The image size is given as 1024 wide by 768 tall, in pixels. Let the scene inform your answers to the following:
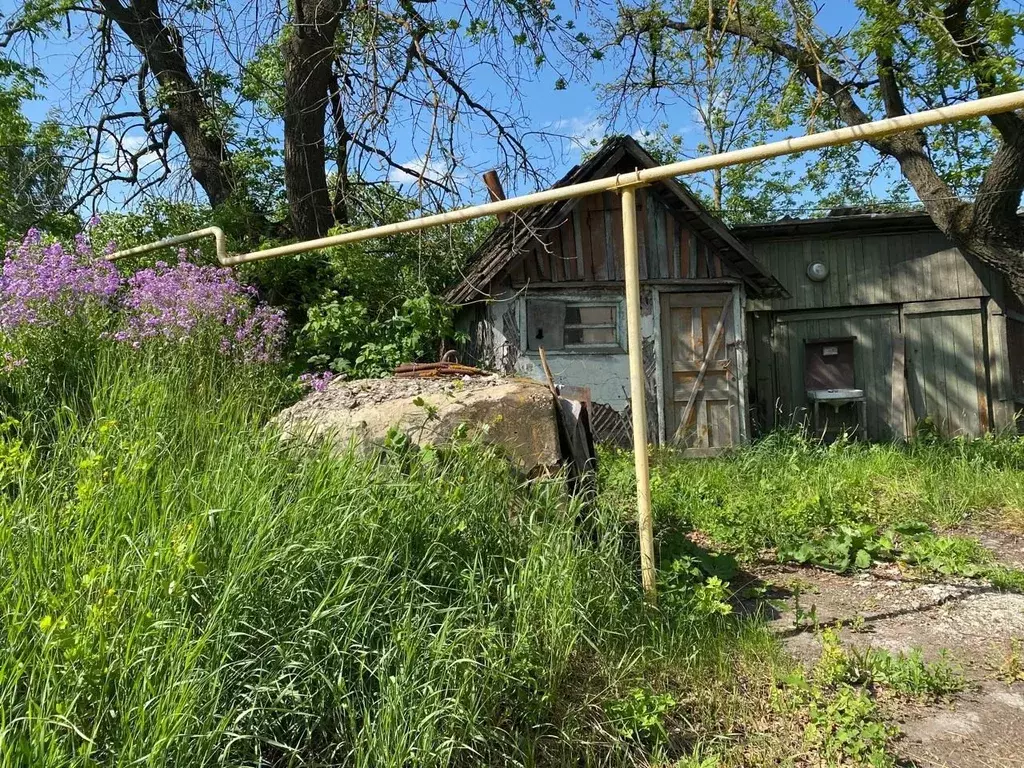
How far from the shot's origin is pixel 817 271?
11.6 metres

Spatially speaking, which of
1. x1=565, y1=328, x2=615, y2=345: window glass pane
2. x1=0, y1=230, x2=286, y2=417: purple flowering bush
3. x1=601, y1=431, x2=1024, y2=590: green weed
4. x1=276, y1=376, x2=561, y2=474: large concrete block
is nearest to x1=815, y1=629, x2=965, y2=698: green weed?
x1=601, y1=431, x2=1024, y2=590: green weed

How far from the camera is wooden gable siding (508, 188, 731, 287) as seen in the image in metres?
9.32

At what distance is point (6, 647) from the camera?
6.05ft

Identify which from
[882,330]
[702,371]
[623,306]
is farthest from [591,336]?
[882,330]

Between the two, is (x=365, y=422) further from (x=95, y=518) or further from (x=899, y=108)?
(x=899, y=108)

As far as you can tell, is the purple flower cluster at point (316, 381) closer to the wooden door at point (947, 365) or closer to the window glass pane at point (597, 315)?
the window glass pane at point (597, 315)

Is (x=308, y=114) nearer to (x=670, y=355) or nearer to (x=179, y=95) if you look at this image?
(x=179, y=95)

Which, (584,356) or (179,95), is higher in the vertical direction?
(179,95)

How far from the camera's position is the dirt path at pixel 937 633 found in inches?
104

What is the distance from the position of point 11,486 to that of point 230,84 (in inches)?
315

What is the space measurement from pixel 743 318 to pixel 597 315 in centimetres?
208

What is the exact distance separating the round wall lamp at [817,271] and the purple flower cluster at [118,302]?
9253 mm

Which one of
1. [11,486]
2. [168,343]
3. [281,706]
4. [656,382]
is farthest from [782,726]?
[656,382]

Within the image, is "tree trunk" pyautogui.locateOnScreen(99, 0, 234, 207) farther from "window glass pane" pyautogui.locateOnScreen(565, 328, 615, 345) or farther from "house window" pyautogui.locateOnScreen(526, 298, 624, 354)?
"window glass pane" pyautogui.locateOnScreen(565, 328, 615, 345)
